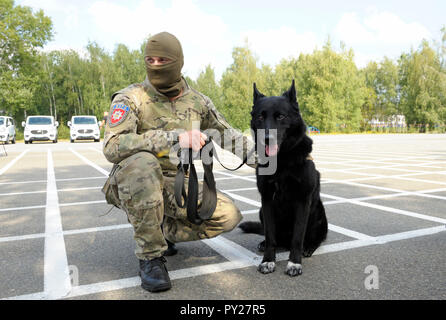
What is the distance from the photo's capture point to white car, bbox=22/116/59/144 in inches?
966

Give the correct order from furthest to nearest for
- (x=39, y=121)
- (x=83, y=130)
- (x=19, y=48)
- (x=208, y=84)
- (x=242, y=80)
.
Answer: (x=208, y=84), (x=242, y=80), (x=19, y=48), (x=83, y=130), (x=39, y=121)

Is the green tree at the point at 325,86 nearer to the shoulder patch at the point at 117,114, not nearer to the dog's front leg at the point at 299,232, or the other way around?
the dog's front leg at the point at 299,232

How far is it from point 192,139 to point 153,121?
0.61 metres

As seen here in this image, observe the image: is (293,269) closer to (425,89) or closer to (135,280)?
(135,280)

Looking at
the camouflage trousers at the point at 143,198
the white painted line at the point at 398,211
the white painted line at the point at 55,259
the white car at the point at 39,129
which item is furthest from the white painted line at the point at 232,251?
the white car at the point at 39,129

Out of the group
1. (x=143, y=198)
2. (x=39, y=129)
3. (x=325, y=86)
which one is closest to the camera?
(x=143, y=198)

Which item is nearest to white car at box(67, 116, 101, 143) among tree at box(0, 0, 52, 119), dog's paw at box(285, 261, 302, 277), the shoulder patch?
tree at box(0, 0, 52, 119)

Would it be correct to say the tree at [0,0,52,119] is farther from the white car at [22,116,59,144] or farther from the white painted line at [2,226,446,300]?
the white painted line at [2,226,446,300]

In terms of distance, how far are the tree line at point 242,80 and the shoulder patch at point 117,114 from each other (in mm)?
36960

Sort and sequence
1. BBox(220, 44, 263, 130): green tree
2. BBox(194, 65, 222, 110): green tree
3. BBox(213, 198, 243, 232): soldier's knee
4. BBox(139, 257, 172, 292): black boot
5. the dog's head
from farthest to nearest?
1. BBox(194, 65, 222, 110): green tree
2. BBox(220, 44, 263, 130): green tree
3. BBox(213, 198, 243, 232): soldier's knee
4. the dog's head
5. BBox(139, 257, 172, 292): black boot

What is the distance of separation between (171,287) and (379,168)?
8213mm

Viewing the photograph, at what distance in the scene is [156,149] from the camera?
8.89 feet

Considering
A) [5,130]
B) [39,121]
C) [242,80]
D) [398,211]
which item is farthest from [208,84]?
[398,211]
